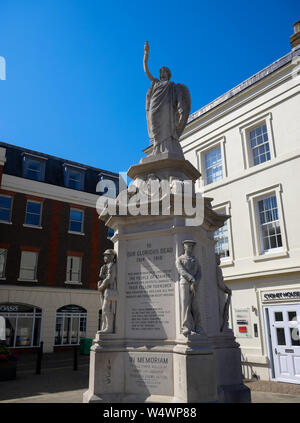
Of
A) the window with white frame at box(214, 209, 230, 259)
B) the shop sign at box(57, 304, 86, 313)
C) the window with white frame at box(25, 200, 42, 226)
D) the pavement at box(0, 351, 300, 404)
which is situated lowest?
the pavement at box(0, 351, 300, 404)

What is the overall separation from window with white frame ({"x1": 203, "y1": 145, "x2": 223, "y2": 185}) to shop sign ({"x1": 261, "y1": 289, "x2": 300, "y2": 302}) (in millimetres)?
6821

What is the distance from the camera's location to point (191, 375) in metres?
5.40

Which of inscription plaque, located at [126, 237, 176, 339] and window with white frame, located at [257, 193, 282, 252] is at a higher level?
window with white frame, located at [257, 193, 282, 252]

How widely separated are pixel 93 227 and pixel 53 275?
5513mm

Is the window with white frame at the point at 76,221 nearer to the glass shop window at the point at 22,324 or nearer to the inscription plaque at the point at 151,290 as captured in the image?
the glass shop window at the point at 22,324

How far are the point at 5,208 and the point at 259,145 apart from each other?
18.9 meters

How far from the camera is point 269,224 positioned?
50.7 ft

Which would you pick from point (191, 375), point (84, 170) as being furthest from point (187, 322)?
point (84, 170)

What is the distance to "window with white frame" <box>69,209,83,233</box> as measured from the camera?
94.5 feet

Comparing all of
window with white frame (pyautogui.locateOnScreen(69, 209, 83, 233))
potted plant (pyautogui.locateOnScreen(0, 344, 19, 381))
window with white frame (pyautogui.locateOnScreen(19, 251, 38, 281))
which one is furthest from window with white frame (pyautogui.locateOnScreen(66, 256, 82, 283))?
potted plant (pyautogui.locateOnScreen(0, 344, 19, 381))

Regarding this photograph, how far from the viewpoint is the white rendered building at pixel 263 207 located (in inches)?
549

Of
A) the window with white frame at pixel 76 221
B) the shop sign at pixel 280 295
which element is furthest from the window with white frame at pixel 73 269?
the shop sign at pixel 280 295

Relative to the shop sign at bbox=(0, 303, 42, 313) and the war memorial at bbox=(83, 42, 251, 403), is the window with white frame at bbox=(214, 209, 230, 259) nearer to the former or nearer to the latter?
the war memorial at bbox=(83, 42, 251, 403)
